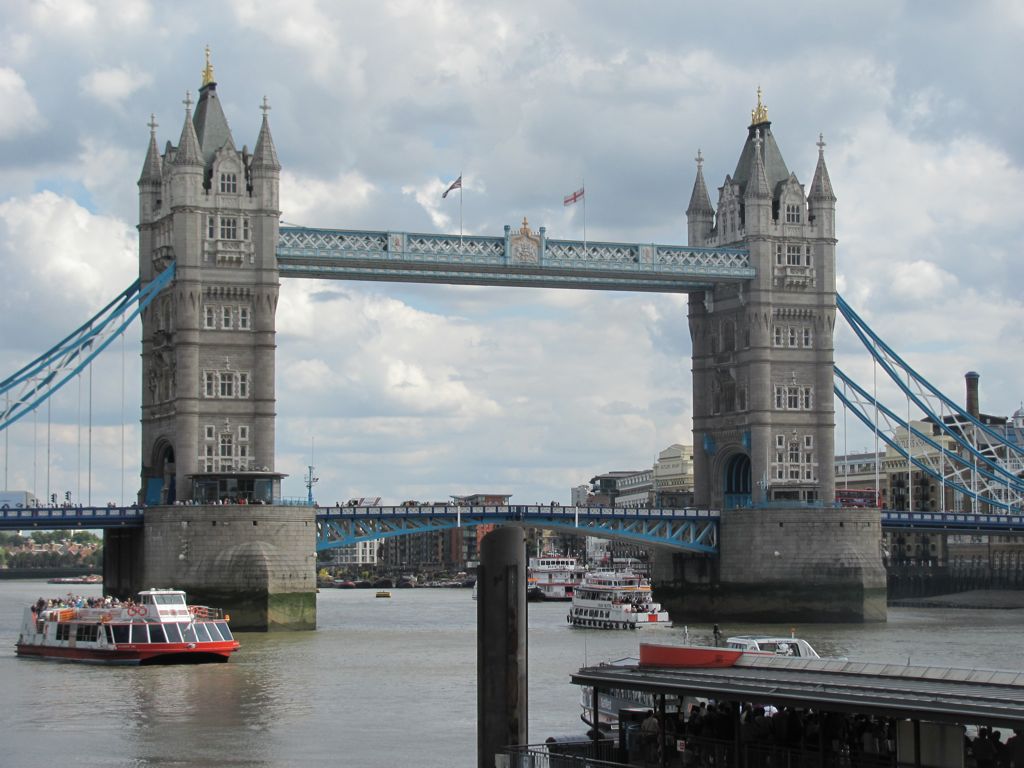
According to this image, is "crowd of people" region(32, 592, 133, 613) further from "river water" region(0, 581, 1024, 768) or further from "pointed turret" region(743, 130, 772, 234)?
"pointed turret" region(743, 130, 772, 234)

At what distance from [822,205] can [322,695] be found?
55665mm

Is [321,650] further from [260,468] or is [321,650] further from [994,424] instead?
[994,424]

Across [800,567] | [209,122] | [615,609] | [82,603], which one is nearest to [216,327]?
[209,122]

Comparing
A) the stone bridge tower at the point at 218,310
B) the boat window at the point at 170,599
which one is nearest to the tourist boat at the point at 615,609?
the stone bridge tower at the point at 218,310

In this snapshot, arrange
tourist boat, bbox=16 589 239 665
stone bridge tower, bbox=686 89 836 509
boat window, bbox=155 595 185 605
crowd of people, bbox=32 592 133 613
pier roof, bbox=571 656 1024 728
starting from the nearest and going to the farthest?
pier roof, bbox=571 656 1024 728 < tourist boat, bbox=16 589 239 665 < boat window, bbox=155 595 185 605 < crowd of people, bbox=32 592 133 613 < stone bridge tower, bbox=686 89 836 509

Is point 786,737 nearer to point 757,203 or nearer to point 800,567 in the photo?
point 800,567

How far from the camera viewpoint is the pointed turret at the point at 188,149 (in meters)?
90.1

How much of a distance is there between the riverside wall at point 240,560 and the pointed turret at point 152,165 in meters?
18.4

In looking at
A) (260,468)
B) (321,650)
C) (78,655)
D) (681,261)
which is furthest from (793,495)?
(78,655)

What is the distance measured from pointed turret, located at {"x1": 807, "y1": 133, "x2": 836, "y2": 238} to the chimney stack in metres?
61.1

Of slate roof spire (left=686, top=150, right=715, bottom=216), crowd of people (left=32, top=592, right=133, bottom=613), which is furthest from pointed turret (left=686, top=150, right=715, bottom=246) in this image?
crowd of people (left=32, top=592, right=133, bottom=613)

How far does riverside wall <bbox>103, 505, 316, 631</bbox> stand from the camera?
84500 millimetres

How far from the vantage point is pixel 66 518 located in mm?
86562

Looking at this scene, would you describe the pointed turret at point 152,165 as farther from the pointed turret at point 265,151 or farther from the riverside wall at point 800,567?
the riverside wall at point 800,567
